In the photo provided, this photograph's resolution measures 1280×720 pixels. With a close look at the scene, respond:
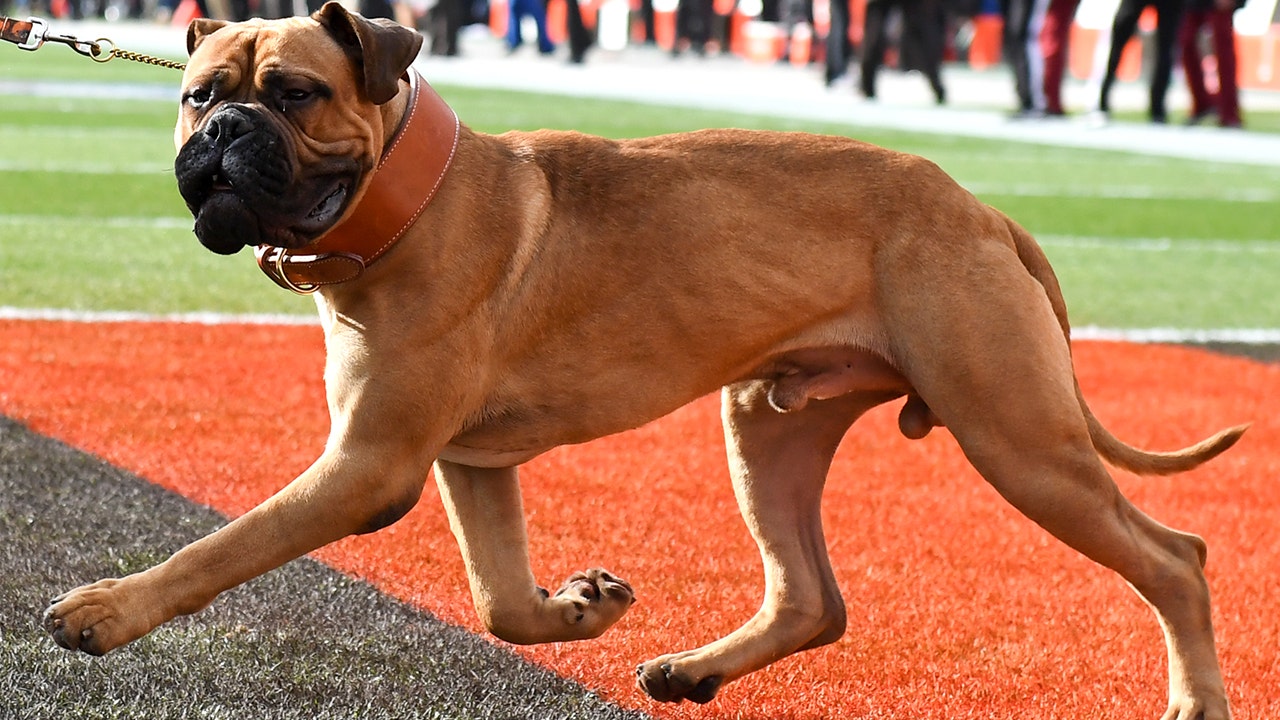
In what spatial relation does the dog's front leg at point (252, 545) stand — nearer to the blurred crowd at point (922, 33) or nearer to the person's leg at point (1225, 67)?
the blurred crowd at point (922, 33)

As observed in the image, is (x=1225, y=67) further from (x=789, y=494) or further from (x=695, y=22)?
(x=695, y=22)

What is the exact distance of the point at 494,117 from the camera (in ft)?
61.9

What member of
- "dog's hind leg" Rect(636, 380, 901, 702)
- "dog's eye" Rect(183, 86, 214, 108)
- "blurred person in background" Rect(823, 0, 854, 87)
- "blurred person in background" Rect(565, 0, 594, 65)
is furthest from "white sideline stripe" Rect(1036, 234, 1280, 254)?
"blurred person in background" Rect(565, 0, 594, 65)

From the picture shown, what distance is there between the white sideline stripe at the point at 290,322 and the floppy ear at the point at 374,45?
4756 mm

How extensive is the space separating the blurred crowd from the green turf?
7.25 feet

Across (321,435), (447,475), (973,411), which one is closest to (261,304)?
(321,435)

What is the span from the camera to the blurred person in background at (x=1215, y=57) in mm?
20203

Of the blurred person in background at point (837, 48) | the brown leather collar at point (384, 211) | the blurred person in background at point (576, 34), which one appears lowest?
the blurred person in background at point (576, 34)

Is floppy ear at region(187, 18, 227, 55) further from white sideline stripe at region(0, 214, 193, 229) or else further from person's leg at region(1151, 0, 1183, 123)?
person's leg at region(1151, 0, 1183, 123)

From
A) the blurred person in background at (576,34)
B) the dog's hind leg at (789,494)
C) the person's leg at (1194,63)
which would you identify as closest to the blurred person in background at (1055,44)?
the person's leg at (1194,63)

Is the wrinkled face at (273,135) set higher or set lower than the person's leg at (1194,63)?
higher

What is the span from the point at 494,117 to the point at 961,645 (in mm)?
14998

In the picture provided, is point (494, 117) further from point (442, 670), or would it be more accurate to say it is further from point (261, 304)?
point (442, 670)

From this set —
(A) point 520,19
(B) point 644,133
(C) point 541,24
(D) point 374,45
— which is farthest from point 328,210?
(A) point 520,19
